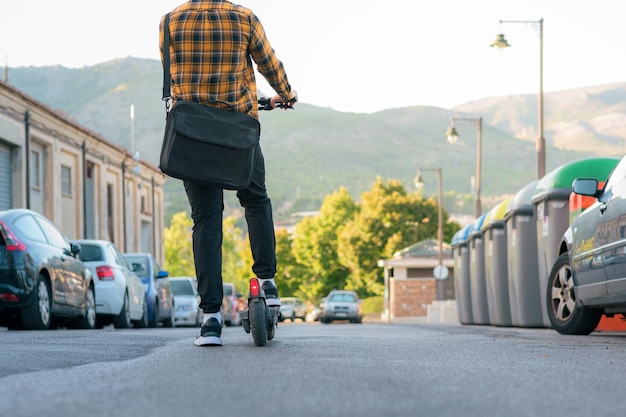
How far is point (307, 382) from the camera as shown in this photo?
15.4ft

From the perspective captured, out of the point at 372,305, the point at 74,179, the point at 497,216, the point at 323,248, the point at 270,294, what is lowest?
the point at 372,305

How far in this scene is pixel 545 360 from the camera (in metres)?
6.33

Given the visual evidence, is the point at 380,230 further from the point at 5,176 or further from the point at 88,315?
the point at 88,315

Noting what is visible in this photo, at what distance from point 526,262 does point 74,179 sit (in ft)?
88.1

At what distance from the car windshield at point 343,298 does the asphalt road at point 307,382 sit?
47158mm

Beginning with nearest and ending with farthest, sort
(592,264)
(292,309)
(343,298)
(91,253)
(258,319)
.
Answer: (258,319) < (592,264) < (91,253) < (343,298) < (292,309)

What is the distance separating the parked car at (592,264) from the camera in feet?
30.6

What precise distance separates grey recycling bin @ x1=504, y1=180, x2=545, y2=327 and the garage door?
63.8ft

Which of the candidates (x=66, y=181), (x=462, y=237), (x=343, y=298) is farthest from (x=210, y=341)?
(x=343, y=298)

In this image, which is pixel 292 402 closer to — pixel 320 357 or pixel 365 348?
pixel 320 357

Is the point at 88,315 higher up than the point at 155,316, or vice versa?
the point at 88,315

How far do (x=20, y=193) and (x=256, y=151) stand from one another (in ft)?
92.0

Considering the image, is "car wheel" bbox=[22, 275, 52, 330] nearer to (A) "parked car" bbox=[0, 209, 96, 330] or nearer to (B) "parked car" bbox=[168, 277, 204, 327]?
(A) "parked car" bbox=[0, 209, 96, 330]

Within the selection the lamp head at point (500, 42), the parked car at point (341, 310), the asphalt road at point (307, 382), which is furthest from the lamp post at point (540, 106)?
the parked car at point (341, 310)
